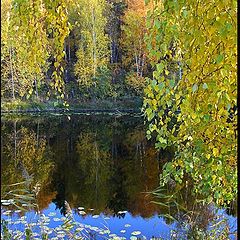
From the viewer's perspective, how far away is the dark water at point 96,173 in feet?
16.4

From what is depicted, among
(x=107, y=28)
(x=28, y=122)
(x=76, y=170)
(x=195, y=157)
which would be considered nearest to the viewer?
(x=195, y=157)

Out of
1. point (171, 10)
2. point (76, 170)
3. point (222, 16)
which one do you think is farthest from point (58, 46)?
point (76, 170)

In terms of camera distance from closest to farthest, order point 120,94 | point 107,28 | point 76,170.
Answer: point 76,170 < point 120,94 < point 107,28

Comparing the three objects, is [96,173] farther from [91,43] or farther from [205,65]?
[91,43]

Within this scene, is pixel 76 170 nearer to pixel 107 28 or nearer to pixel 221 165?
pixel 221 165

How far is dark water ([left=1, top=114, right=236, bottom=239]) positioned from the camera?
501cm

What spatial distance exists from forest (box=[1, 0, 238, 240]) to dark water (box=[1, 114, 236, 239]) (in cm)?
3

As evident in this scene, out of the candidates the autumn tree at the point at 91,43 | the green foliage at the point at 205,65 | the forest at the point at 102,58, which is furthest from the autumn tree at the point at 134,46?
the green foliage at the point at 205,65

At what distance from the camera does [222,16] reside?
1169 millimetres

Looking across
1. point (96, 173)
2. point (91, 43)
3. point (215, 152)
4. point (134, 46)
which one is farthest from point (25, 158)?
point (91, 43)

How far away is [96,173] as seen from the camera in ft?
24.3

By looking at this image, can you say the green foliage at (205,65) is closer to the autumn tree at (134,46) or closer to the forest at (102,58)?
the forest at (102,58)

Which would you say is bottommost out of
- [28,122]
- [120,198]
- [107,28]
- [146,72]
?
[120,198]

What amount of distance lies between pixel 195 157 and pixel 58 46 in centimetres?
82
